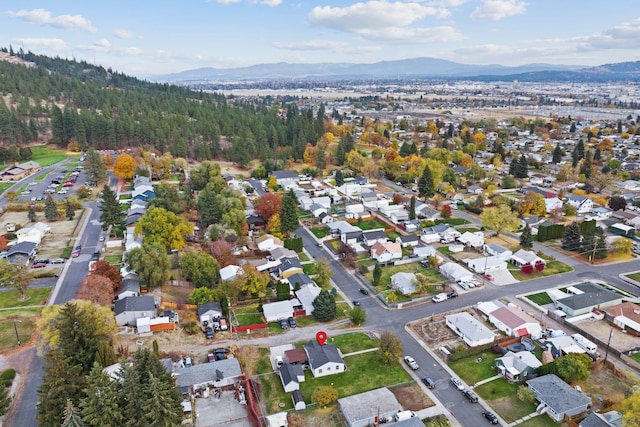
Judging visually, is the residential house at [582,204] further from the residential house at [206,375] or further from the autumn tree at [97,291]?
the autumn tree at [97,291]

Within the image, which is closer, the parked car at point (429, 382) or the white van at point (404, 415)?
the white van at point (404, 415)

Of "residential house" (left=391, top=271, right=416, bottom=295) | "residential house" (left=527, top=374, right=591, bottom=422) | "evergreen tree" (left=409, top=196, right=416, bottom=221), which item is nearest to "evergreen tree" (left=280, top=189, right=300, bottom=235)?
"residential house" (left=391, top=271, right=416, bottom=295)

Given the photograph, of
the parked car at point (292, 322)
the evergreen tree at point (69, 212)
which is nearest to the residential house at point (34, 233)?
the evergreen tree at point (69, 212)

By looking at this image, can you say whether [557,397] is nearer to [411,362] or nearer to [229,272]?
[411,362]

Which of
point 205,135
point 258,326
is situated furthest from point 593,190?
point 205,135

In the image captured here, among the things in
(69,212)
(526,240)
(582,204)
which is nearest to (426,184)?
(526,240)

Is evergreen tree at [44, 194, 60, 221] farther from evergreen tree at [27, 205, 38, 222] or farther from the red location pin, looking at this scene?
the red location pin
